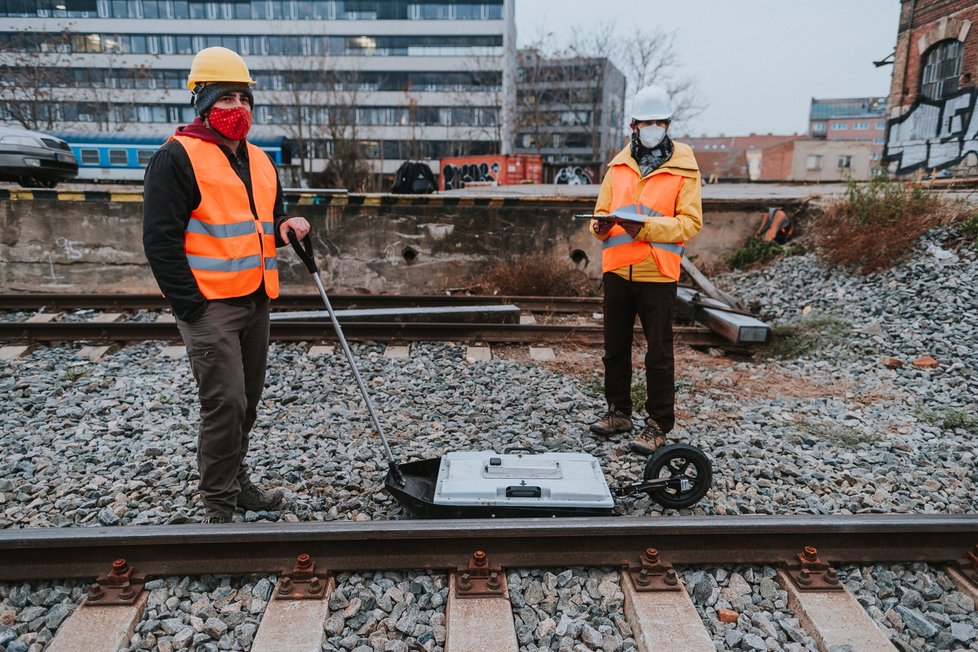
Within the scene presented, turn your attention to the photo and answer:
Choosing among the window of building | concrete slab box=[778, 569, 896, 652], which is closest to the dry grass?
concrete slab box=[778, 569, 896, 652]

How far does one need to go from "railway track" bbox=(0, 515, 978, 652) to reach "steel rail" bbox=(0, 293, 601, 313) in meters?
5.34

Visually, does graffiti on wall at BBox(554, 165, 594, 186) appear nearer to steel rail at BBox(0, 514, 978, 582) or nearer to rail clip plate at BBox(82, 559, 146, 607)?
steel rail at BBox(0, 514, 978, 582)

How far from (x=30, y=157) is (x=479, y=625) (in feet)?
51.6

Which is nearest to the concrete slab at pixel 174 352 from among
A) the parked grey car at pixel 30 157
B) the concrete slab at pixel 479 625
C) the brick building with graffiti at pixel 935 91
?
the concrete slab at pixel 479 625

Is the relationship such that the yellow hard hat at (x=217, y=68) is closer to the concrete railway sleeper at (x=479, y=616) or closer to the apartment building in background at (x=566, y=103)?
the concrete railway sleeper at (x=479, y=616)

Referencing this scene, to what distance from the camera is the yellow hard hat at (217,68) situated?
291 centimetres

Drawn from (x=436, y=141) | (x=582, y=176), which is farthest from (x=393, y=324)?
(x=436, y=141)

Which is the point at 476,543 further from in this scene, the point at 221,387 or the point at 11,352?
the point at 11,352

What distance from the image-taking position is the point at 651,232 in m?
4.01

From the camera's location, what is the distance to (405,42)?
6600cm

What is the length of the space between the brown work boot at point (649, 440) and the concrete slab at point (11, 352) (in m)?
5.89

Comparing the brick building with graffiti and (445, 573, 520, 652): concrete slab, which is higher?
the brick building with graffiti

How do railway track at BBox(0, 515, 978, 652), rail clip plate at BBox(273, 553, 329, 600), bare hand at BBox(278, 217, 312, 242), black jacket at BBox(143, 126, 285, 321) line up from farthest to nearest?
bare hand at BBox(278, 217, 312, 242) < black jacket at BBox(143, 126, 285, 321) < rail clip plate at BBox(273, 553, 329, 600) < railway track at BBox(0, 515, 978, 652)

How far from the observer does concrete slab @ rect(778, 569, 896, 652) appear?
236cm
